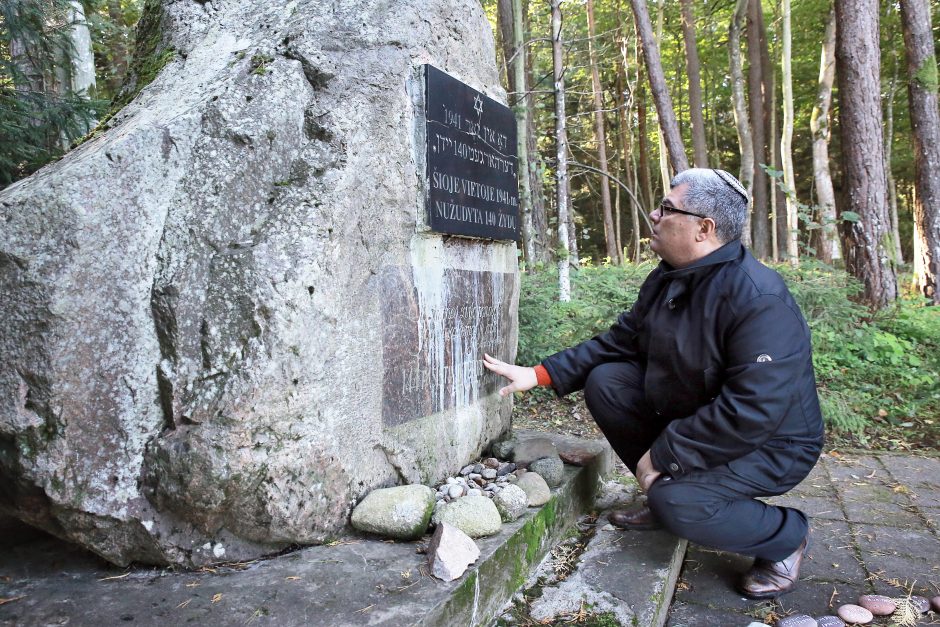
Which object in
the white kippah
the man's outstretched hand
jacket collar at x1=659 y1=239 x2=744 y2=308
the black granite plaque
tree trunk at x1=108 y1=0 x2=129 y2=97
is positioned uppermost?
tree trunk at x1=108 y1=0 x2=129 y2=97

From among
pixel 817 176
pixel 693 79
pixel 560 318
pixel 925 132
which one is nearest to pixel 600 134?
pixel 693 79

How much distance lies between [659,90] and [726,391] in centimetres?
777

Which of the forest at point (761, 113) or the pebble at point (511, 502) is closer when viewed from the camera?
the pebble at point (511, 502)

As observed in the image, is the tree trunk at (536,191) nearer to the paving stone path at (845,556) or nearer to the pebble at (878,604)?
the paving stone path at (845,556)

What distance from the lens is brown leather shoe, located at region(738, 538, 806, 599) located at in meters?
2.42

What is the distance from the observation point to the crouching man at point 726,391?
2209mm

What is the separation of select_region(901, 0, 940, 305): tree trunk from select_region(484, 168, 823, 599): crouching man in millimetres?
7162

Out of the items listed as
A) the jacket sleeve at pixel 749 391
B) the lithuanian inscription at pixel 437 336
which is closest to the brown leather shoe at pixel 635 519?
the jacket sleeve at pixel 749 391

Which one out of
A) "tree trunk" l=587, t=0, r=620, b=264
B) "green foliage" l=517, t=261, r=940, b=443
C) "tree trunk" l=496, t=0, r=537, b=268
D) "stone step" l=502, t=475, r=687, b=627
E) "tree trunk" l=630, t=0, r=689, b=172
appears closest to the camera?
"stone step" l=502, t=475, r=687, b=627

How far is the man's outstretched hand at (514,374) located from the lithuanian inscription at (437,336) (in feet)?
0.19

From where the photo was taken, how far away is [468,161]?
2.97m

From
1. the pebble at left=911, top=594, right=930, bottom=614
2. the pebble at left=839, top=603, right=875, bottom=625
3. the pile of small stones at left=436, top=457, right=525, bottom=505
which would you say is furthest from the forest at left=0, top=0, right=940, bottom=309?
the pebble at left=911, top=594, right=930, bottom=614

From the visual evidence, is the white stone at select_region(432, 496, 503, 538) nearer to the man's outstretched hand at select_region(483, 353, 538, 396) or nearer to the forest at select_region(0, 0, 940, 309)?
the man's outstretched hand at select_region(483, 353, 538, 396)

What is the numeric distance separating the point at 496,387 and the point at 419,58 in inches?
65.7
